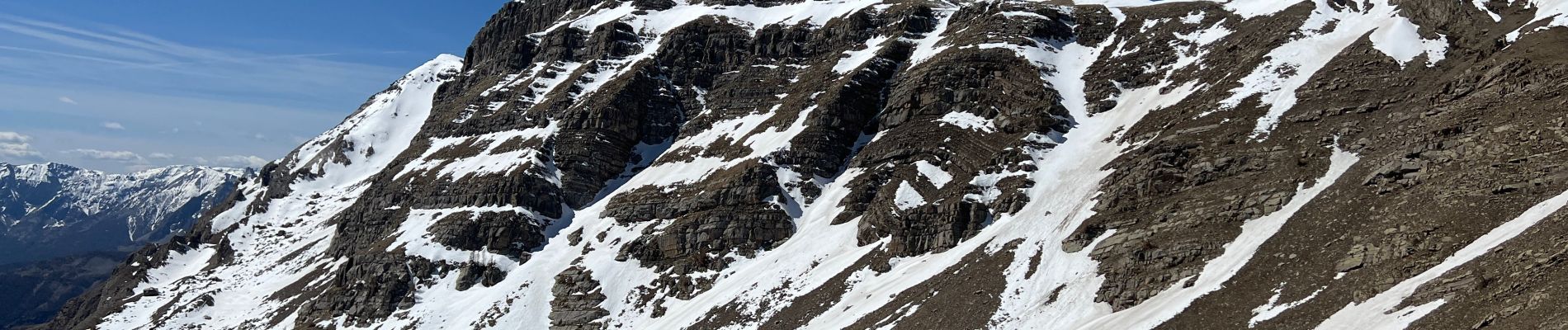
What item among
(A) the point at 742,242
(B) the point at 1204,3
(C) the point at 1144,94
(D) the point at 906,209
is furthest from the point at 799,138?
(B) the point at 1204,3

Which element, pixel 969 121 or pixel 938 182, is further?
pixel 969 121

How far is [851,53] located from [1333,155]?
71848 millimetres

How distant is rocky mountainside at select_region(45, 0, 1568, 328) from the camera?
5144cm

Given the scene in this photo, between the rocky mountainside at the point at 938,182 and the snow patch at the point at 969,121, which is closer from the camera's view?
the rocky mountainside at the point at 938,182

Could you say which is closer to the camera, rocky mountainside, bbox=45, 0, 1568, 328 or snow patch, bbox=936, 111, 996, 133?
rocky mountainside, bbox=45, 0, 1568, 328

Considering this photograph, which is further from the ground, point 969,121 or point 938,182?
point 969,121

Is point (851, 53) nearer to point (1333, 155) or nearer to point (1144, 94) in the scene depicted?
point (1144, 94)

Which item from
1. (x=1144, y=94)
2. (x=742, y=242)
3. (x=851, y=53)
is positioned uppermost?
(x=851, y=53)

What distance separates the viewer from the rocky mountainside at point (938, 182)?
51438 millimetres

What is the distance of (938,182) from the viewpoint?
Answer: 8881 centimetres

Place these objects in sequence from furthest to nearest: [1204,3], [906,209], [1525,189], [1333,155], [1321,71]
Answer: [1204,3] < [906,209] < [1321,71] < [1333,155] < [1525,189]

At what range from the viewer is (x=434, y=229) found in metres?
110

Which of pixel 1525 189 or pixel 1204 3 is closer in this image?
pixel 1525 189

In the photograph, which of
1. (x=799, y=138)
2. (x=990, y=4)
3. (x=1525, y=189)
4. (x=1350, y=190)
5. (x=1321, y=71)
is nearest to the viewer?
(x=1525, y=189)
